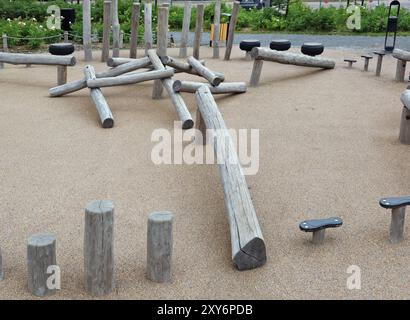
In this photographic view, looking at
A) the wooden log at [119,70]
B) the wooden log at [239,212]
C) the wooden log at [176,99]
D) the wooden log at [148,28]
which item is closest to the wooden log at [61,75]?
the wooden log at [119,70]

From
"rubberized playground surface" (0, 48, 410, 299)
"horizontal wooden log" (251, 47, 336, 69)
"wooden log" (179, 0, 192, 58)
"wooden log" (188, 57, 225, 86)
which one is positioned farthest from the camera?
"wooden log" (179, 0, 192, 58)

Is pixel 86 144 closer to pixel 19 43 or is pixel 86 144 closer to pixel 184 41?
pixel 184 41

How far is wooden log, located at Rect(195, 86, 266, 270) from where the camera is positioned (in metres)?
4.61

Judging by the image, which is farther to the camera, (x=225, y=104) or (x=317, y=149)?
(x=225, y=104)

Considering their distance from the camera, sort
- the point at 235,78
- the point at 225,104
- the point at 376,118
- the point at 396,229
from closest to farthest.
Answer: the point at 396,229, the point at 376,118, the point at 225,104, the point at 235,78

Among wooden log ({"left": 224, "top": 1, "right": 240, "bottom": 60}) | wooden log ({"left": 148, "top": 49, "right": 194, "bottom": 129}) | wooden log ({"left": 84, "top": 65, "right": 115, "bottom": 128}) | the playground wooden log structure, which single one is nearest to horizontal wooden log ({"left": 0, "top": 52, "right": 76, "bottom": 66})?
wooden log ({"left": 84, "top": 65, "right": 115, "bottom": 128})

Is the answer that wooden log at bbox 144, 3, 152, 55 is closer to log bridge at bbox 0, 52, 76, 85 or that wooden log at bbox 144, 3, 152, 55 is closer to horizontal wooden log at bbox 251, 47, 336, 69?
log bridge at bbox 0, 52, 76, 85

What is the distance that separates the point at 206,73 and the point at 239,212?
597 centimetres

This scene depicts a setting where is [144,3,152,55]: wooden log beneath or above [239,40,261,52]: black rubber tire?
above

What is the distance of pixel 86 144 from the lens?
7.96 meters

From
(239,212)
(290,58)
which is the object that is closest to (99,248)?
(239,212)

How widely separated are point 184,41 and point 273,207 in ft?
32.0

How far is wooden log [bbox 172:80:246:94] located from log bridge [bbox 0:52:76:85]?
8.03 ft
